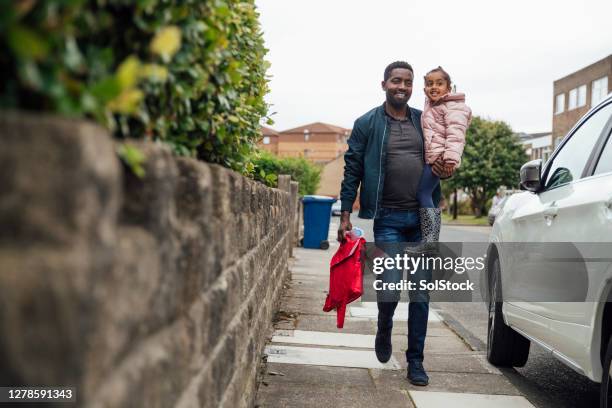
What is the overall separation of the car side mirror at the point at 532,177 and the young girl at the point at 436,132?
47 cm

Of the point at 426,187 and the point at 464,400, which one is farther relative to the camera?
the point at 426,187

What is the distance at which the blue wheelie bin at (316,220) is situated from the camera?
53.2ft

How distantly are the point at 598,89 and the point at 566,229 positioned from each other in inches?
1802

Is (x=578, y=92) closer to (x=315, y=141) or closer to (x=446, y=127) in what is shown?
(x=446, y=127)

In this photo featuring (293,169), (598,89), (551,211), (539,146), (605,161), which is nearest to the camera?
(605,161)

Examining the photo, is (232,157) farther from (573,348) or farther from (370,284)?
(370,284)

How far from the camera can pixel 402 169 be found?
5.14 m

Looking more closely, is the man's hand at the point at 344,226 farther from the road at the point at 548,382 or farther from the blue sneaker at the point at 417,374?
the road at the point at 548,382

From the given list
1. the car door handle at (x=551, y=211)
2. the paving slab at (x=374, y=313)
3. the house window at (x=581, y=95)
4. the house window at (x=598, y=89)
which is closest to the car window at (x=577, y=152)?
the car door handle at (x=551, y=211)

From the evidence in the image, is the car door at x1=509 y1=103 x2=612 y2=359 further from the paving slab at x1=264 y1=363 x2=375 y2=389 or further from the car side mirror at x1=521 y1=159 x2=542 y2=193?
the paving slab at x1=264 y1=363 x2=375 y2=389

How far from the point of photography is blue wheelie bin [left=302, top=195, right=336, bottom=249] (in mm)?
16219

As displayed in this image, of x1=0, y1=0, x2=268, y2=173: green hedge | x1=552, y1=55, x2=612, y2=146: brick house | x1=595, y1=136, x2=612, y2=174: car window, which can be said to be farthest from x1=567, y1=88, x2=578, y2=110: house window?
x1=0, y1=0, x2=268, y2=173: green hedge

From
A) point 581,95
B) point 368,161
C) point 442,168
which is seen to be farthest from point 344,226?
point 581,95

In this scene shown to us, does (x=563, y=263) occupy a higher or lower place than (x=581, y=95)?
lower
